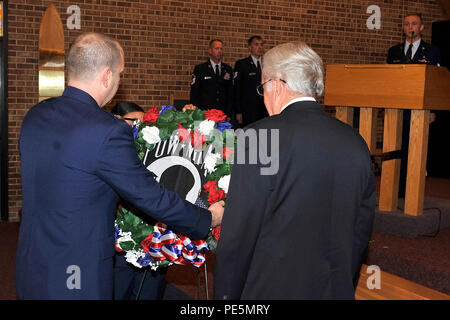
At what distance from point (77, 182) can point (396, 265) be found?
2973 mm

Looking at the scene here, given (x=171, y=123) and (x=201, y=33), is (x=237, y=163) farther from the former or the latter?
(x=201, y=33)

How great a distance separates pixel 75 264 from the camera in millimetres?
1829

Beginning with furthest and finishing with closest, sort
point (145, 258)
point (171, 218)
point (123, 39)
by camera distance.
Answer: point (123, 39) → point (145, 258) → point (171, 218)

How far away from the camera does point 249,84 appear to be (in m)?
7.36

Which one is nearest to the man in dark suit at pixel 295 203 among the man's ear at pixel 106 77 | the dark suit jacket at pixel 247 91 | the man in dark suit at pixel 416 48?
the man's ear at pixel 106 77

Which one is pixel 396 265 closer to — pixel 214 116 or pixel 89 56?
pixel 214 116

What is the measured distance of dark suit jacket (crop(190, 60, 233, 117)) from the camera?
7.11m

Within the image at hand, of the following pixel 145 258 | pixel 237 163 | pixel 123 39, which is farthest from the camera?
pixel 123 39

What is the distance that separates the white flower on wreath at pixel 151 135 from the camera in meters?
2.53

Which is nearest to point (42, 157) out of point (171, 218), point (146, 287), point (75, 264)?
point (75, 264)

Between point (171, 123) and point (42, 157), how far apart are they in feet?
2.73

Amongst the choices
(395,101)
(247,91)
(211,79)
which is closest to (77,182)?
(395,101)

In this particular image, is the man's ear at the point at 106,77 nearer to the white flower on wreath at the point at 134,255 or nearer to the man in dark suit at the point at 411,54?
the white flower on wreath at the point at 134,255

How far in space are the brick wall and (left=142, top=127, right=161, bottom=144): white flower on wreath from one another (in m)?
4.09
